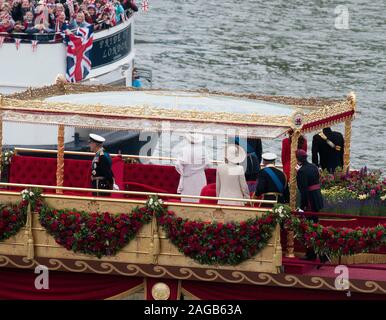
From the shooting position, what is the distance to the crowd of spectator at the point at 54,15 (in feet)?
115

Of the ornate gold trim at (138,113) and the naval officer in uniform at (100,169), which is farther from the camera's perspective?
the naval officer in uniform at (100,169)

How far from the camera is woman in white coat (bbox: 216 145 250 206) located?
2236cm

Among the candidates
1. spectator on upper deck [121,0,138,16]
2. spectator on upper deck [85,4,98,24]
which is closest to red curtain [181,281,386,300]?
spectator on upper deck [85,4,98,24]

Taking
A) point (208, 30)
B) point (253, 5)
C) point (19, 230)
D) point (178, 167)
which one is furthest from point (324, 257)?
point (253, 5)

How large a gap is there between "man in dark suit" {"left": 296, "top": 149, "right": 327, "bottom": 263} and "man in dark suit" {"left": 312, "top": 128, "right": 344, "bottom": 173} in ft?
8.98

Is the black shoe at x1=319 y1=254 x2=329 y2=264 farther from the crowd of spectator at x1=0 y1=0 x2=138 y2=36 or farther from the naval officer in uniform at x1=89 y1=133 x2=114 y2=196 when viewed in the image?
the crowd of spectator at x1=0 y1=0 x2=138 y2=36

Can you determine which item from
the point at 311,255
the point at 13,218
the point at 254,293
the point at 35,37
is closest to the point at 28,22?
the point at 35,37

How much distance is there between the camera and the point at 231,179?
881 inches

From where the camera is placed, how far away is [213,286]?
22359 mm

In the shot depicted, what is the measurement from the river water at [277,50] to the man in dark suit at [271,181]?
774 inches

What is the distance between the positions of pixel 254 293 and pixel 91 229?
2455mm

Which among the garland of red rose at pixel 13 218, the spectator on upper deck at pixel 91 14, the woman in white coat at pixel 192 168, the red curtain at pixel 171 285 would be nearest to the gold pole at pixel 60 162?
the garland of red rose at pixel 13 218
